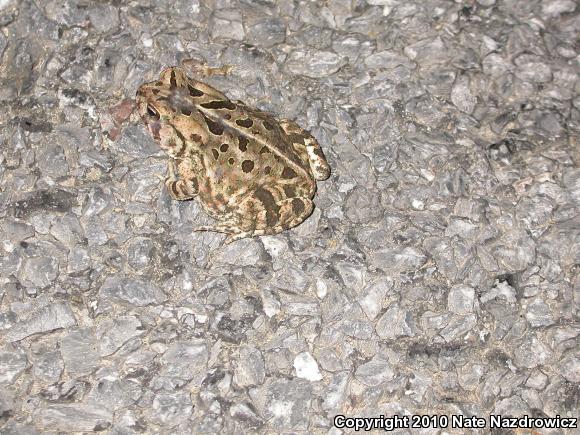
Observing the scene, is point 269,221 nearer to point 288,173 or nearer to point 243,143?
point 288,173

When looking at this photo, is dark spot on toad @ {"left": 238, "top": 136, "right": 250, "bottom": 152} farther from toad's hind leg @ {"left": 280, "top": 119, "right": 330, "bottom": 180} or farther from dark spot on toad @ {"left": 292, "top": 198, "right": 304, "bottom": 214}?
dark spot on toad @ {"left": 292, "top": 198, "right": 304, "bottom": 214}

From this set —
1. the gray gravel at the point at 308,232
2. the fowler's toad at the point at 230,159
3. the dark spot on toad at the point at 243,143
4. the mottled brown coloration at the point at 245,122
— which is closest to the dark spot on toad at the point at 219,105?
the fowler's toad at the point at 230,159

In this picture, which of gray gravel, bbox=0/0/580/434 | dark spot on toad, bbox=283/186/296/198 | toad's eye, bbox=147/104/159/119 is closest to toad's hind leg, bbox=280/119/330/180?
gray gravel, bbox=0/0/580/434

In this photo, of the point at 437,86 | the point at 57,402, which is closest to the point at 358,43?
the point at 437,86

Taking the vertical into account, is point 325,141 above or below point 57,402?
above

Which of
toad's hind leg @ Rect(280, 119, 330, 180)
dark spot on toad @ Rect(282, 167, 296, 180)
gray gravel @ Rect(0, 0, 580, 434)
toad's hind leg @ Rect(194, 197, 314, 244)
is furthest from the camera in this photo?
toad's hind leg @ Rect(280, 119, 330, 180)

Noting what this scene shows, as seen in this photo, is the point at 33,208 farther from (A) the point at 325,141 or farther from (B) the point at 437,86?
(B) the point at 437,86
